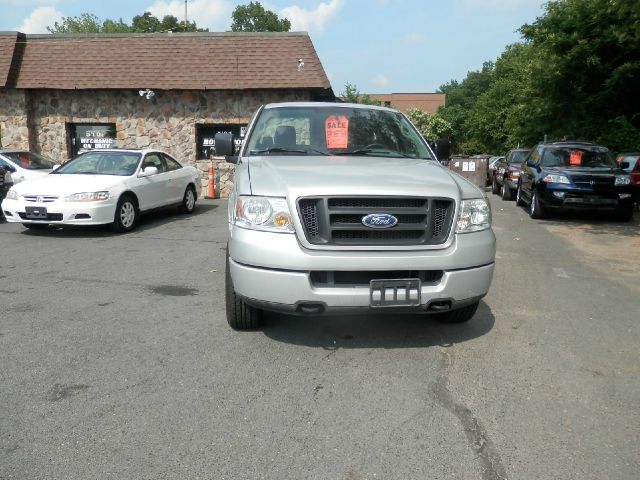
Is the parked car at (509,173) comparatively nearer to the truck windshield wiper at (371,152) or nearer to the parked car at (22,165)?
the truck windshield wiper at (371,152)

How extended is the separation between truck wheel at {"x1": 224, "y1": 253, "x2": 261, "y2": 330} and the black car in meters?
9.57

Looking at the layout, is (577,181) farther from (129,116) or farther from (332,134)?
(129,116)

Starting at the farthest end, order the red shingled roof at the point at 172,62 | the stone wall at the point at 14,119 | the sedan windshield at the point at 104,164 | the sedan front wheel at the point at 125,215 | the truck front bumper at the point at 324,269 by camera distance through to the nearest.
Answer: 1. the stone wall at the point at 14,119
2. the red shingled roof at the point at 172,62
3. the sedan windshield at the point at 104,164
4. the sedan front wheel at the point at 125,215
5. the truck front bumper at the point at 324,269

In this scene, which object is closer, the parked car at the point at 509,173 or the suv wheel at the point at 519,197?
the suv wheel at the point at 519,197

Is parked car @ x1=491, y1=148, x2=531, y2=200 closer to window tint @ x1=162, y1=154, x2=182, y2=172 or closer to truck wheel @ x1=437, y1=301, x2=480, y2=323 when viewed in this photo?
window tint @ x1=162, y1=154, x2=182, y2=172

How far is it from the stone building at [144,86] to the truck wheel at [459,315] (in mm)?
11978

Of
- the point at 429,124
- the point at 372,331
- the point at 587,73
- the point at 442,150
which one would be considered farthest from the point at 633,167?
the point at 429,124

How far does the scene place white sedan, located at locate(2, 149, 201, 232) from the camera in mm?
9242

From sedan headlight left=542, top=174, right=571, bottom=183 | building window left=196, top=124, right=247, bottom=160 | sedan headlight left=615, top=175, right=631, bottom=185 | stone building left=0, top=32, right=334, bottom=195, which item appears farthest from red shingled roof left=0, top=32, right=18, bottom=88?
sedan headlight left=615, top=175, right=631, bottom=185

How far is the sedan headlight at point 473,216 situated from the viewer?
4.07 meters

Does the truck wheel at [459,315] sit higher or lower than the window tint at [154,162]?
lower

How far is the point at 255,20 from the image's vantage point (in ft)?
315

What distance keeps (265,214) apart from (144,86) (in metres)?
13.9

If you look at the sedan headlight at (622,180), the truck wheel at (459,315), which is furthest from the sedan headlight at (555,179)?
the truck wheel at (459,315)
